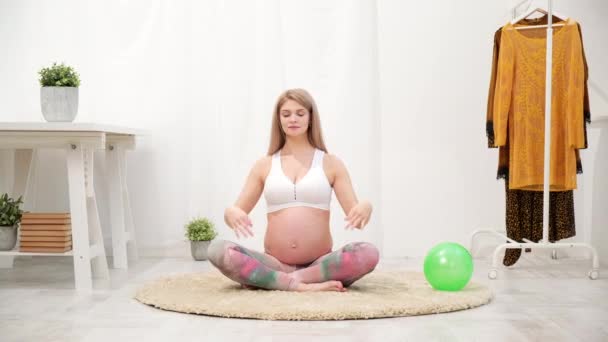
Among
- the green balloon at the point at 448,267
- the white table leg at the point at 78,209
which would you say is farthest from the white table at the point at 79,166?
the green balloon at the point at 448,267

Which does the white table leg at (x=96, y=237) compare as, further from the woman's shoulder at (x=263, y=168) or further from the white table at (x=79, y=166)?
the woman's shoulder at (x=263, y=168)

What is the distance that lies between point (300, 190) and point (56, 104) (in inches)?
47.6

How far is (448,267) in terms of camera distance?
2.63 meters

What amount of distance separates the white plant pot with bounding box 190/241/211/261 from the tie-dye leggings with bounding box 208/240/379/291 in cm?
113

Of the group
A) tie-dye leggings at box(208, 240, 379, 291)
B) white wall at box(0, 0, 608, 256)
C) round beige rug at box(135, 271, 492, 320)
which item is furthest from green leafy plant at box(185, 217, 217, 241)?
tie-dye leggings at box(208, 240, 379, 291)

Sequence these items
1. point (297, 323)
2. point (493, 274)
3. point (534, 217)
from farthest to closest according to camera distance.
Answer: point (534, 217) → point (493, 274) → point (297, 323)

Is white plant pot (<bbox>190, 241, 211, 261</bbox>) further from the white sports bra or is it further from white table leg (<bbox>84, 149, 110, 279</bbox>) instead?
the white sports bra

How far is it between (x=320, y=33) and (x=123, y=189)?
4.40 feet

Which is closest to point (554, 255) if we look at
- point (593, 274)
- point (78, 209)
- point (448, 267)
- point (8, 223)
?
point (593, 274)

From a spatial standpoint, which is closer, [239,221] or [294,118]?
[239,221]

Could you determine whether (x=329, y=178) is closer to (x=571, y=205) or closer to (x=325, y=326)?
(x=325, y=326)

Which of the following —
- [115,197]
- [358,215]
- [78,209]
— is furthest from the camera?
[115,197]

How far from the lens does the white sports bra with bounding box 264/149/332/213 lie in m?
2.72

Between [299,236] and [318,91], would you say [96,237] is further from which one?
[318,91]
